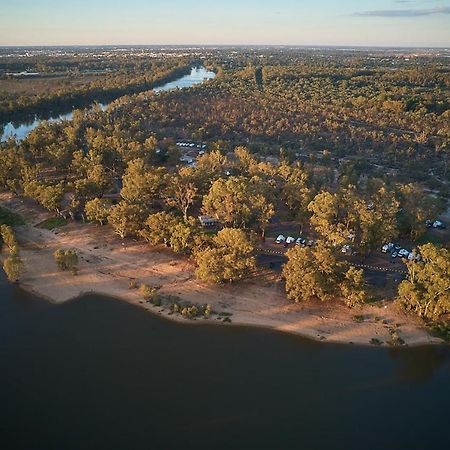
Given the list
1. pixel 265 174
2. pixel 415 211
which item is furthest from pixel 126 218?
pixel 415 211

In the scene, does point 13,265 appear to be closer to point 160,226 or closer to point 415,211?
point 160,226

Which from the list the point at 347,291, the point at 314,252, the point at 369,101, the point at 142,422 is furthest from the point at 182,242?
the point at 369,101

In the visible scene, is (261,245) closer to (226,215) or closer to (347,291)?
(226,215)

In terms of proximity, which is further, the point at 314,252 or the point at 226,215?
the point at 226,215

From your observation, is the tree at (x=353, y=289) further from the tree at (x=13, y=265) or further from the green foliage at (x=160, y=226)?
the tree at (x=13, y=265)

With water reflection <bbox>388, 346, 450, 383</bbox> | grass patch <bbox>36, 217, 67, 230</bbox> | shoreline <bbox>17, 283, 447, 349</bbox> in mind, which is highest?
grass patch <bbox>36, 217, 67, 230</bbox>

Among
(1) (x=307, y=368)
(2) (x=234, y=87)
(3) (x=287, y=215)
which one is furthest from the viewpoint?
(2) (x=234, y=87)

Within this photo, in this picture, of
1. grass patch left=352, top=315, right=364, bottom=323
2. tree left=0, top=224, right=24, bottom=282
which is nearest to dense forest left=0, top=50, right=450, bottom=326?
grass patch left=352, top=315, right=364, bottom=323

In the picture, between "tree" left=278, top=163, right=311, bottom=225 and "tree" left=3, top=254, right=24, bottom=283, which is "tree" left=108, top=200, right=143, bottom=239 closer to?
"tree" left=3, top=254, right=24, bottom=283
